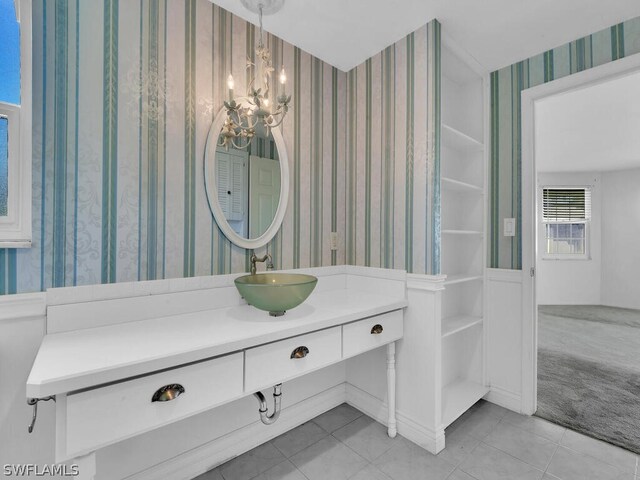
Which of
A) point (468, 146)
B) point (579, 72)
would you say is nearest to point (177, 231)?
point (468, 146)

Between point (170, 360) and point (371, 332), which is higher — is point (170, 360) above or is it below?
above

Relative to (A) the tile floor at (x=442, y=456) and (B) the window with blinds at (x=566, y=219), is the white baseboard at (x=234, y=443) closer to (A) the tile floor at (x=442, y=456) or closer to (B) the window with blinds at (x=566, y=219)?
(A) the tile floor at (x=442, y=456)

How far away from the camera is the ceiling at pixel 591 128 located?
2838 millimetres

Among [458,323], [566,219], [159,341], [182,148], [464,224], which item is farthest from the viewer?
[566,219]

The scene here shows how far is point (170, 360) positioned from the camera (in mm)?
983

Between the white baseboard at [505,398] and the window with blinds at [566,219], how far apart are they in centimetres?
494

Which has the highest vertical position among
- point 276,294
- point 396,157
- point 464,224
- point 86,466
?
point 396,157

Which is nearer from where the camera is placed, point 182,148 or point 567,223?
point 182,148

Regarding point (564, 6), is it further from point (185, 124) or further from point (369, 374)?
point (369, 374)

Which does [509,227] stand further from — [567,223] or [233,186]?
[567,223]

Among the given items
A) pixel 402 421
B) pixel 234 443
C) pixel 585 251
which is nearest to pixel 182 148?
pixel 234 443

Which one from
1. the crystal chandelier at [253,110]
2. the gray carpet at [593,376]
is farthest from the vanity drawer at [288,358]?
the gray carpet at [593,376]

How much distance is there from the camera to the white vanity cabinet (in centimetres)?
86

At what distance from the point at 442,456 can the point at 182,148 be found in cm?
216
